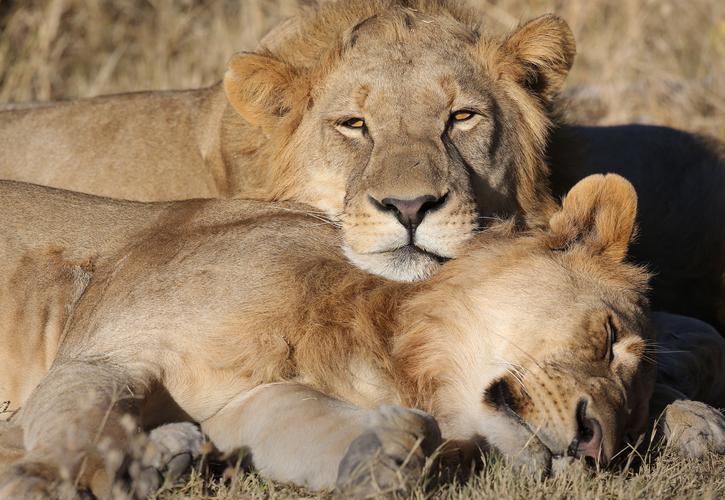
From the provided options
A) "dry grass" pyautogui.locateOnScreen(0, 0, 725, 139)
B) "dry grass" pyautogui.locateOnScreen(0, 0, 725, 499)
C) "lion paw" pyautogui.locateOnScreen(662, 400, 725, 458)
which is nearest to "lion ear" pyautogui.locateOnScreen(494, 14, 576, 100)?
"lion paw" pyautogui.locateOnScreen(662, 400, 725, 458)

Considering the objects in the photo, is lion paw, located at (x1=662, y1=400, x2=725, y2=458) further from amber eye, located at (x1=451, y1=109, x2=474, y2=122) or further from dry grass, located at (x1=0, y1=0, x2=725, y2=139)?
dry grass, located at (x1=0, y1=0, x2=725, y2=139)

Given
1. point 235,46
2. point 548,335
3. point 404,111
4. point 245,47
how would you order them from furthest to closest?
point 235,46
point 245,47
point 404,111
point 548,335

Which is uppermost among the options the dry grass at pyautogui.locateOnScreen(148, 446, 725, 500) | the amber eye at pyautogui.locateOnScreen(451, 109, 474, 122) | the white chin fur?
the amber eye at pyautogui.locateOnScreen(451, 109, 474, 122)

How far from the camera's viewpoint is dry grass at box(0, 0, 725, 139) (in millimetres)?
7516

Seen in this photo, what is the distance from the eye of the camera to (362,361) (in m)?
3.12

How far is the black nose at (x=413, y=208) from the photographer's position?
3344 mm

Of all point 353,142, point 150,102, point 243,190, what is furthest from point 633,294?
point 150,102

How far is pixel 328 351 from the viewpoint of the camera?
3078mm

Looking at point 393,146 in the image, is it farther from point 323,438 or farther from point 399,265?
point 323,438

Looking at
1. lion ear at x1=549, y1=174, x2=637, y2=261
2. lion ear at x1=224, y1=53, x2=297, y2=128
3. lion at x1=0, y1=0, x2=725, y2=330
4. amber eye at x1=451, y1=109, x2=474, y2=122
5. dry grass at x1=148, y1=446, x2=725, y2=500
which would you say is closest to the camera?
dry grass at x1=148, y1=446, x2=725, y2=500

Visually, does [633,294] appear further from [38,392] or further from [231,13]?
[231,13]

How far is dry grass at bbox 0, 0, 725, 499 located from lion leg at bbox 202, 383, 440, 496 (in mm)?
4483

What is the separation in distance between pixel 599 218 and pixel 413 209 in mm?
527

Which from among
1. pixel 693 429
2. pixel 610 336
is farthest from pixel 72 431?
pixel 693 429
